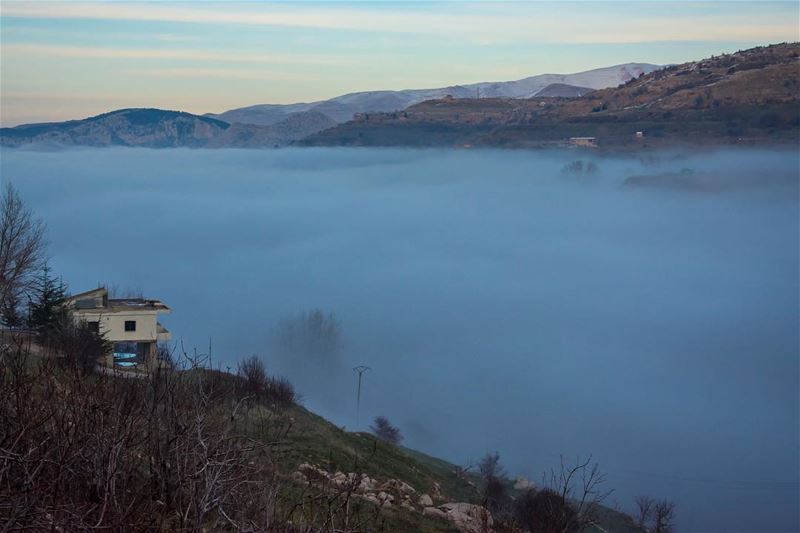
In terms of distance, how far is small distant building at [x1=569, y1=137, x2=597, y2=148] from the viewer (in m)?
87.1

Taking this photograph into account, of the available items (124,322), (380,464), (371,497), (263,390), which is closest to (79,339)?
(263,390)

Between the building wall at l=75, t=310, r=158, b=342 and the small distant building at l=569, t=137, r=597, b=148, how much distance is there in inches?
2623

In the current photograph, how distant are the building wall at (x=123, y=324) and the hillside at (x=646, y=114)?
5850 centimetres

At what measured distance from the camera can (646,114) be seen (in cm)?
8169

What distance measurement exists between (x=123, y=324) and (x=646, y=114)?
6481cm

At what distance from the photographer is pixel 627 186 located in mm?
109750

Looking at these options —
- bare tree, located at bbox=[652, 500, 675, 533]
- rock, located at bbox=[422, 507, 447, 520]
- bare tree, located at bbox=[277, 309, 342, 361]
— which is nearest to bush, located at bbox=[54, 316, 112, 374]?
rock, located at bbox=[422, 507, 447, 520]

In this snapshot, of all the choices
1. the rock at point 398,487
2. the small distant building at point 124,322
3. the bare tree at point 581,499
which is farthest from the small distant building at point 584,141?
the rock at point 398,487

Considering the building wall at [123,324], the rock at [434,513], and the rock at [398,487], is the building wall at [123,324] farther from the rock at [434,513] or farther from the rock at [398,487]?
the rock at [434,513]

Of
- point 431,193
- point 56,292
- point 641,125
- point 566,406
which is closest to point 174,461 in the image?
point 56,292

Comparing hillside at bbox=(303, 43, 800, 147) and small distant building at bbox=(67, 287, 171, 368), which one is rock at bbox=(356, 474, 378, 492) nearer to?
small distant building at bbox=(67, 287, 171, 368)

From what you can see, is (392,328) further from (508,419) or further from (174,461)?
(174,461)

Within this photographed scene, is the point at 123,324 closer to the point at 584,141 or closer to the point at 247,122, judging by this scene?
the point at 584,141

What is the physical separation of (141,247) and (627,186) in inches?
2275
